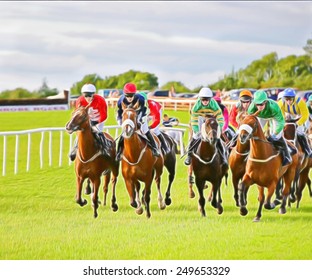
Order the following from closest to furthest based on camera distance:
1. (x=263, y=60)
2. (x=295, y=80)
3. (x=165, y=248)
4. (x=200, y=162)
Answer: (x=165, y=248) < (x=200, y=162) < (x=263, y=60) < (x=295, y=80)

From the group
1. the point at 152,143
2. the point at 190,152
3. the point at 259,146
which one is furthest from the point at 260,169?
the point at 152,143

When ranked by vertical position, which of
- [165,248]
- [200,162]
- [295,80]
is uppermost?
[295,80]

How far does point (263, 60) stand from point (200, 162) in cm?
157

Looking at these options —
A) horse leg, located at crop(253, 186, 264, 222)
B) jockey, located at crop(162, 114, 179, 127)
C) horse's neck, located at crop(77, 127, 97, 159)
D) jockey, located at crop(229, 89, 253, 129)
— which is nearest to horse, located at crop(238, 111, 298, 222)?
horse leg, located at crop(253, 186, 264, 222)

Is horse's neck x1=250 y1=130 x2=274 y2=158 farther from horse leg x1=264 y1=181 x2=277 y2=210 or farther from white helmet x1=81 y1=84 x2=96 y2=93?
white helmet x1=81 y1=84 x2=96 y2=93

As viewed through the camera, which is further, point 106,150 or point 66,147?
point 66,147

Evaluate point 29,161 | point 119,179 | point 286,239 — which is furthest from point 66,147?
point 286,239

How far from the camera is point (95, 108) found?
887 cm

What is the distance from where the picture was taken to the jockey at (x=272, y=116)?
347 inches

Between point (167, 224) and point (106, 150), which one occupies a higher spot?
point (106, 150)

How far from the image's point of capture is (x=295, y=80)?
1089 cm

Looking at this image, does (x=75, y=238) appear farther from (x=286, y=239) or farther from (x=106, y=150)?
(x=286, y=239)

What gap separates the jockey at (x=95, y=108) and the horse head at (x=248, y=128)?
1233mm

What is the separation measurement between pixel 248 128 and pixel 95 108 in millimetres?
1388
